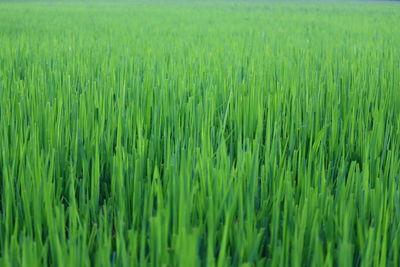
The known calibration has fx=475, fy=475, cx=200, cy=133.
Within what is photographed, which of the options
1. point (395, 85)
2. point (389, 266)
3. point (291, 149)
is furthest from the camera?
point (395, 85)

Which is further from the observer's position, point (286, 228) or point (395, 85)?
point (395, 85)

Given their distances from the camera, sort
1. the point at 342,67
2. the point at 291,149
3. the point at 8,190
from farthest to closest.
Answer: the point at 342,67 → the point at 291,149 → the point at 8,190

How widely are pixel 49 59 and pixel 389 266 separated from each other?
2.23m

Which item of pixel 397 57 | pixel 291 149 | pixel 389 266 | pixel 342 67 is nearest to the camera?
pixel 389 266

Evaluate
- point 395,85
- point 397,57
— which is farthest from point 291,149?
point 397,57

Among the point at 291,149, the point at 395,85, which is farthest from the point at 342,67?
the point at 291,149

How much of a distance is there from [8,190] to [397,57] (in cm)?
260

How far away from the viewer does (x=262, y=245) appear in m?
0.71

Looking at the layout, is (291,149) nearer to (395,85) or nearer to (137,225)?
(137,225)

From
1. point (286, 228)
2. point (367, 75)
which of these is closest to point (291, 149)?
point (286, 228)

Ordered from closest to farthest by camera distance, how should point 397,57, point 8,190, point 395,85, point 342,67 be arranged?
point 8,190
point 395,85
point 342,67
point 397,57

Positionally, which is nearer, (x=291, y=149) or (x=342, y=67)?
(x=291, y=149)

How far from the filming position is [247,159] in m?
0.92

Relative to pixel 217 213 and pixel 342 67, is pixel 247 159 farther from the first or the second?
pixel 342 67
